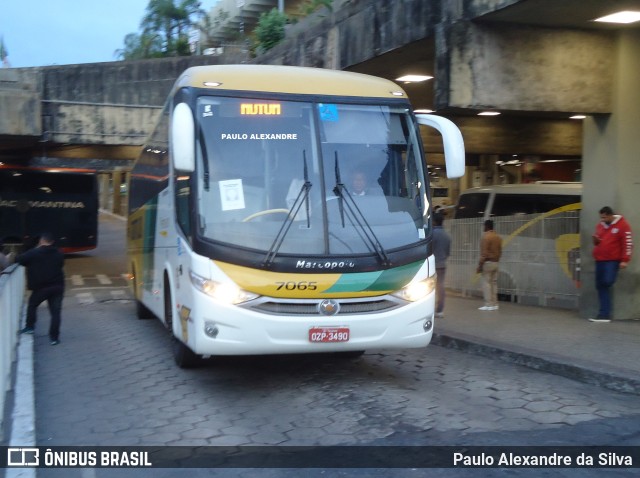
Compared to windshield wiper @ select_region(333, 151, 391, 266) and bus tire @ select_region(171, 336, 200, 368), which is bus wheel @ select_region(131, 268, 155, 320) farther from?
windshield wiper @ select_region(333, 151, 391, 266)

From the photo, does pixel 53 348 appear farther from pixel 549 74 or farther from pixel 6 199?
pixel 6 199

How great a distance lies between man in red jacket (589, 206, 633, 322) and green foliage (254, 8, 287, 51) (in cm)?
1280

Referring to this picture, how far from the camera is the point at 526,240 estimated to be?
1466 cm

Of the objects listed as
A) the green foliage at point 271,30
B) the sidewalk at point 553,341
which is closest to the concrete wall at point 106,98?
the green foliage at point 271,30

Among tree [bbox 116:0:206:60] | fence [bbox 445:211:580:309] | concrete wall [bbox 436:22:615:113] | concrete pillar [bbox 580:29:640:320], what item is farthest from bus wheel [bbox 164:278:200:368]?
tree [bbox 116:0:206:60]

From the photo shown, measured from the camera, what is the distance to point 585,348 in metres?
9.43

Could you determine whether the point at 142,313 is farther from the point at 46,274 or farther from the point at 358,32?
the point at 358,32

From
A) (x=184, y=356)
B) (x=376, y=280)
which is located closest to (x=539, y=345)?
(x=376, y=280)

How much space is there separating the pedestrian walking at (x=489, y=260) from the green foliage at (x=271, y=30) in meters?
10.7

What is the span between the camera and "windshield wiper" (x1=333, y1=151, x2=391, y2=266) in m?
7.48

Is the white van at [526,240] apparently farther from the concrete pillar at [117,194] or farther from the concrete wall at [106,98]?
the concrete pillar at [117,194]

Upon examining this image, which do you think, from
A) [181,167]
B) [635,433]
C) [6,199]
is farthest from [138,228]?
[6,199]

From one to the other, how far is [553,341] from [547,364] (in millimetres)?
1377

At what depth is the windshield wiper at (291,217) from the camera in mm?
7203
